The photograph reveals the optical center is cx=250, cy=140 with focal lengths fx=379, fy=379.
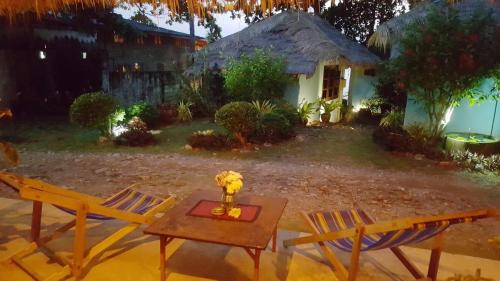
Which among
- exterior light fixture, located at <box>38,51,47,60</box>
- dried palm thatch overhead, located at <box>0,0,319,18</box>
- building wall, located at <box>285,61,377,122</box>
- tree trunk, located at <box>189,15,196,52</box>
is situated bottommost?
building wall, located at <box>285,61,377,122</box>

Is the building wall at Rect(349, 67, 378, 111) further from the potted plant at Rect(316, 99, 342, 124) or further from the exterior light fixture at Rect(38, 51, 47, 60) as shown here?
the exterior light fixture at Rect(38, 51, 47, 60)

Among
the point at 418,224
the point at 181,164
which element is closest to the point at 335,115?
the point at 181,164

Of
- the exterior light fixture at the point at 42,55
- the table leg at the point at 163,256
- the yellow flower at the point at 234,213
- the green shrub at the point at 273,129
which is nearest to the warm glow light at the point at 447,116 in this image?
the green shrub at the point at 273,129

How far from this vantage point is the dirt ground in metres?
4.83

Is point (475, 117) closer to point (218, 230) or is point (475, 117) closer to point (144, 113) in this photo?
point (218, 230)

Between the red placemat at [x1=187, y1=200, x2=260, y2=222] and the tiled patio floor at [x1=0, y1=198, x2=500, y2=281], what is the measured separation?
452mm

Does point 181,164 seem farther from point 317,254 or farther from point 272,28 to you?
point 272,28

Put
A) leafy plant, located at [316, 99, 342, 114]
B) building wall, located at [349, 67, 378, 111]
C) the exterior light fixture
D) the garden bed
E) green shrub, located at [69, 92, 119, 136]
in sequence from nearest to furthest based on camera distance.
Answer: the garden bed
green shrub, located at [69, 92, 119, 136]
leafy plant, located at [316, 99, 342, 114]
the exterior light fixture
building wall, located at [349, 67, 378, 111]

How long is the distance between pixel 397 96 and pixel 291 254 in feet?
32.2

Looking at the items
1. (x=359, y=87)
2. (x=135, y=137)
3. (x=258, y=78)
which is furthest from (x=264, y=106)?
(x=359, y=87)

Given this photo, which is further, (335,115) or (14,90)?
(335,115)

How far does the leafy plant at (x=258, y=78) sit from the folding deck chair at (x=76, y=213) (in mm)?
7042

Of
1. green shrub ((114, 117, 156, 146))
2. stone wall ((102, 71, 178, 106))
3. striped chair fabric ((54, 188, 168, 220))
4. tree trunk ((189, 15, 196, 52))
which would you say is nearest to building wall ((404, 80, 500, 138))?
green shrub ((114, 117, 156, 146))

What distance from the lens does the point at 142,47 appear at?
15.0 metres
